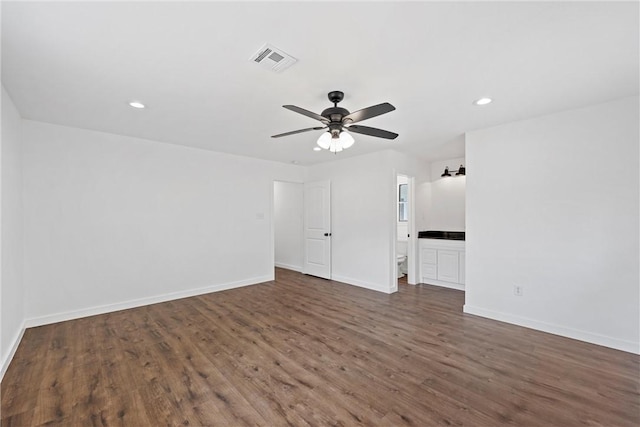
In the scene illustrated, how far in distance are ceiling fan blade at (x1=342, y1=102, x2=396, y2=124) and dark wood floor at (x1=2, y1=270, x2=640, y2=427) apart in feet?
7.09

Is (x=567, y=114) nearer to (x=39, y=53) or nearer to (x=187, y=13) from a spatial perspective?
(x=187, y=13)

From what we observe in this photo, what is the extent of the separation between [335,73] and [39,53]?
83.8 inches

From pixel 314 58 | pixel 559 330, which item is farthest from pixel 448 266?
pixel 314 58

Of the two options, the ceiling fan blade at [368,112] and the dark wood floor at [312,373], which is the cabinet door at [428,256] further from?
the ceiling fan blade at [368,112]

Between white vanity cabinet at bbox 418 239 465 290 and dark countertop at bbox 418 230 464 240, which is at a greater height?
dark countertop at bbox 418 230 464 240

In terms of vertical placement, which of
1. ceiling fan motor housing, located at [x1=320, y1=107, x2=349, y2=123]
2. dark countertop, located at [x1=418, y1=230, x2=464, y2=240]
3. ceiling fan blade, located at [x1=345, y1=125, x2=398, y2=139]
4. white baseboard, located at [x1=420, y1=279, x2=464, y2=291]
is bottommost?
white baseboard, located at [x1=420, y1=279, x2=464, y2=291]

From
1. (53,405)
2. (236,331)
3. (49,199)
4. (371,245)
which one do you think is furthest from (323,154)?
(53,405)

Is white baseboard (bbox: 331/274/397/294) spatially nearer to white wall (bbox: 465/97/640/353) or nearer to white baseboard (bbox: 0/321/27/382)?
white wall (bbox: 465/97/640/353)

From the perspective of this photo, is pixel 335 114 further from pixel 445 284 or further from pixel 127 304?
pixel 445 284

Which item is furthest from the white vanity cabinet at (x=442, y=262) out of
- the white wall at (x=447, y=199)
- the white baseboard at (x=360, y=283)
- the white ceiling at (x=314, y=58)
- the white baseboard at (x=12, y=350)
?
the white baseboard at (x=12, y=350)

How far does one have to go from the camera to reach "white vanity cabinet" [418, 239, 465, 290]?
4938 mm

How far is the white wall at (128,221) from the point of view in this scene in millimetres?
3441

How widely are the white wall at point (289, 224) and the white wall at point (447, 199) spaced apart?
2.92m

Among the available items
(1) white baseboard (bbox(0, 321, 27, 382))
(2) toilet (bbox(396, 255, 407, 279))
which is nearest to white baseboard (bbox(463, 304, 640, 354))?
(2) toilet (bbox(396, 255, 407, 279))
